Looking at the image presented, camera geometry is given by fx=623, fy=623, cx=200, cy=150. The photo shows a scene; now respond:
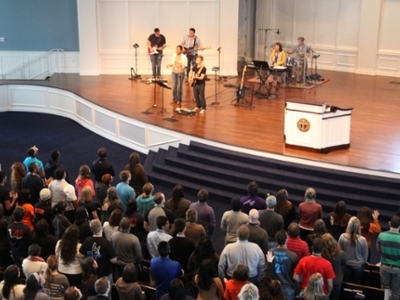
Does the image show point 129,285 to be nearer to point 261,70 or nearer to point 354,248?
point 354,248

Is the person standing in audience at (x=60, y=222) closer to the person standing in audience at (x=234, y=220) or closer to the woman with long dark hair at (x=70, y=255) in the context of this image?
the woman with long dark hair at (x=70, y=255)

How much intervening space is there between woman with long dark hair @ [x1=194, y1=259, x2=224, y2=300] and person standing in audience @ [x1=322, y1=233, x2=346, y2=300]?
1417 millimetres

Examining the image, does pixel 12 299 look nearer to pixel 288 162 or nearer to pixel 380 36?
pixel 288 162

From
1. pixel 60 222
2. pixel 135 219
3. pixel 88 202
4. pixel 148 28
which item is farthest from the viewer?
pixel 148 28

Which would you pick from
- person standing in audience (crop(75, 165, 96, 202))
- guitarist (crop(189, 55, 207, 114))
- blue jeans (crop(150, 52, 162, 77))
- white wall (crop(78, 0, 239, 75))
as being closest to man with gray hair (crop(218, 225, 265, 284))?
person standing in audience (crop(75, 165, 96, 202))

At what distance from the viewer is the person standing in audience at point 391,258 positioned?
758 centimetres

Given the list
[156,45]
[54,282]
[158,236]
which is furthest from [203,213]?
[156,45]

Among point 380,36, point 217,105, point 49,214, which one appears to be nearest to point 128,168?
point 49,214

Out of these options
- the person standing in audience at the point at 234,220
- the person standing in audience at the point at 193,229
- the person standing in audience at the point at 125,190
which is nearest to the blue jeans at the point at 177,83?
the person standing in audience at the point at 125,190

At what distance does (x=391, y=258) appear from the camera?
7.62 m

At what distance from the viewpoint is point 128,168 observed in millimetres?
10547

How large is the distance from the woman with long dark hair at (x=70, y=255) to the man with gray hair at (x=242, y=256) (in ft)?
5.52

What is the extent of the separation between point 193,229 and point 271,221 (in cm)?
111

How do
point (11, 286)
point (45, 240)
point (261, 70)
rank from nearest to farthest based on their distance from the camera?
point (11, 286)
point (45, 240)
point (261, 70)
